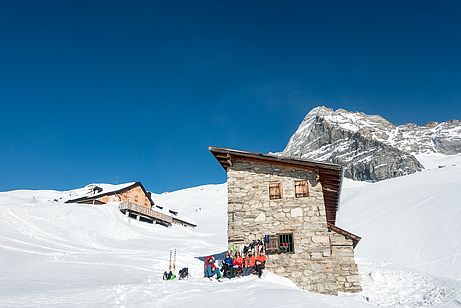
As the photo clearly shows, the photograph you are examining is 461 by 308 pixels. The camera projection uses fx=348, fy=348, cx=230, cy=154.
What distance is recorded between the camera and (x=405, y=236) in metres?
26.4

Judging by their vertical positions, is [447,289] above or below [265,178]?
below

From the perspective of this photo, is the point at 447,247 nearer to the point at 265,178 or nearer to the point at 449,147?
the point at 265,178

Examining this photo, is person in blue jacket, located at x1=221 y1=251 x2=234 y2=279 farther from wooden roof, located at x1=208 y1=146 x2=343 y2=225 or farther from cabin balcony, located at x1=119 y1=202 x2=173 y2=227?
cabin balcony, located at x1=119 y1=202 x2=173 y2=227

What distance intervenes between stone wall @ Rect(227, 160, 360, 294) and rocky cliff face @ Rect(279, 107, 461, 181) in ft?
381

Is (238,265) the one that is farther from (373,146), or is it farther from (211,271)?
(373,146)

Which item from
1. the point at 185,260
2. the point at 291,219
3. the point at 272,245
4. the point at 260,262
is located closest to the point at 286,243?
the point at 272,245

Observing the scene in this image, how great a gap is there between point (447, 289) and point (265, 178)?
8595 millimetres

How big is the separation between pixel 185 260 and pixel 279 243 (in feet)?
23.6

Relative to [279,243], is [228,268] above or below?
below

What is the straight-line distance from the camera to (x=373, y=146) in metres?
143

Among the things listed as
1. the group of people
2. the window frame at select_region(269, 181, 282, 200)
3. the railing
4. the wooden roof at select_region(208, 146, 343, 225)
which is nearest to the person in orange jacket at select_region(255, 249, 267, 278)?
the group of people

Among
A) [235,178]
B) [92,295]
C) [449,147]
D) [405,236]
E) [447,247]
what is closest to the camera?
[92,295]

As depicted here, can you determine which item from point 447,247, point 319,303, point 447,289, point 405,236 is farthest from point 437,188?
point 319,303

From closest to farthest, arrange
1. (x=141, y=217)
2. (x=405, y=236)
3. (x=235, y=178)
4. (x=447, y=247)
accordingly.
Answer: (x=235, y=178), (x=447, y=247), (x=405, y=236), (x=141, y=217)
